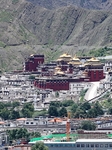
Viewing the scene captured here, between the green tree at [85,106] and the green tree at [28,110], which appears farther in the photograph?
the green tree at [85,106]

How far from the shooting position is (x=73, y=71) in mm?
168625

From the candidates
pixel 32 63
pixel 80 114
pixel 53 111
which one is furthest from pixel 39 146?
pixel 32 63

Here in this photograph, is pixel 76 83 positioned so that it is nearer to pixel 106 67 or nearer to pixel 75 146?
pixel 106 67

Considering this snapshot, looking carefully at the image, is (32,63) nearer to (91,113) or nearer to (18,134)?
(91,113)

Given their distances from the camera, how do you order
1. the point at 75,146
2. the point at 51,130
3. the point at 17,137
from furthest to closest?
the point at 51,130 < the point at 17,137 < the point at 75,146

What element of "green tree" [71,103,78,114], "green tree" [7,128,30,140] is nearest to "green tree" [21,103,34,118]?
"green tree" [71,103,78,114]

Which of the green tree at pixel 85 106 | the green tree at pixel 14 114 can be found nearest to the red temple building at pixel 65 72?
the green tree at pixel 85 106

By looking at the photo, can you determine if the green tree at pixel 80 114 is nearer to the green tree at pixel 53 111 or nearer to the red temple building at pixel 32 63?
the green tree at pixel 53 111

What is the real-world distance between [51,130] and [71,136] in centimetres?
1947

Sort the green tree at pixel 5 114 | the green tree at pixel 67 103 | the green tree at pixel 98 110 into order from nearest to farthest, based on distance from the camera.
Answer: the green tree at pixel 98 110 → the green tree at pixel 5 114 → the green tree at pixel 67 103

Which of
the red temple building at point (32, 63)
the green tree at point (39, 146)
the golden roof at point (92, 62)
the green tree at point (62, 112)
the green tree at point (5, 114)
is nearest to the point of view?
the green tree at point (39, 146)

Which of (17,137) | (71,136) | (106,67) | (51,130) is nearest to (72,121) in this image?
(51,130)

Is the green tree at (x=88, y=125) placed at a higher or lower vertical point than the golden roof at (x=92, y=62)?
lower

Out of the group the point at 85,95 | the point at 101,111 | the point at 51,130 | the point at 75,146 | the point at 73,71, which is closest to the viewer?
the point at 75,146
